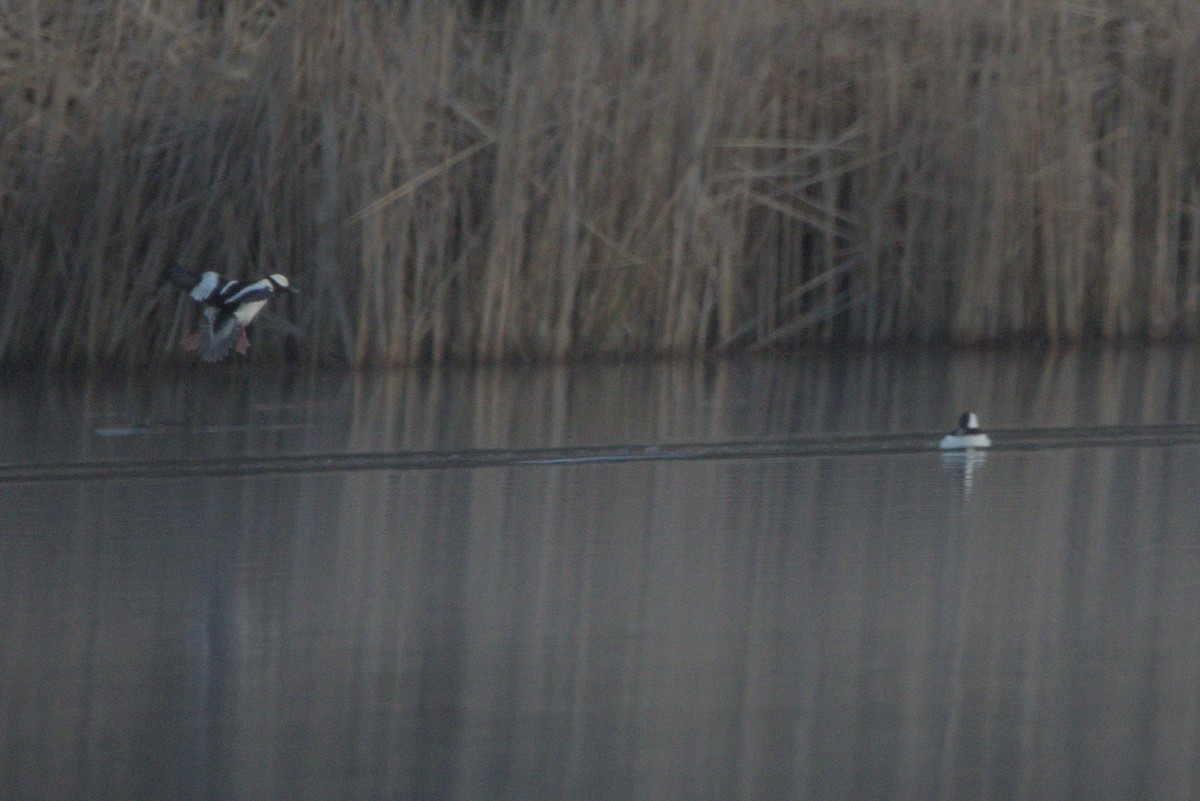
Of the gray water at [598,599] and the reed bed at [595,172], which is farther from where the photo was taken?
the reed bed at [595,172]

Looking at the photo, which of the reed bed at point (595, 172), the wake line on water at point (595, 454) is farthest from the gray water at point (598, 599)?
the reed bed at point (595, 172)

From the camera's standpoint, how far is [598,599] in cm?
489

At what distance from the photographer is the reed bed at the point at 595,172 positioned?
9.04 metres

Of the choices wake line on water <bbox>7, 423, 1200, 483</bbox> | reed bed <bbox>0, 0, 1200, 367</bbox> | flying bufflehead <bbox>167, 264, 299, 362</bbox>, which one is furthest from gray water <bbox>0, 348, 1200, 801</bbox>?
reed bed <bbox>0, 0, 1200, 367</bbox>

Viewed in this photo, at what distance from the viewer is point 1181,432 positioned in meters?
7.33

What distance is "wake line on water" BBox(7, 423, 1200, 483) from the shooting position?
6742 mm

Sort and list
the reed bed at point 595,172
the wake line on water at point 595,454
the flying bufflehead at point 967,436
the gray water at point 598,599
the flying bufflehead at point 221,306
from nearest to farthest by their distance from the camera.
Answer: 1. the gray water at point 598,599
2. the wake line on water at point 595,454
3. the flying bufflehead at point 967,436
4. the flying bufflehead at point 221,306
5. the reed bed at point 595,172

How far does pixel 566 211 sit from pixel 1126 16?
301 centimetres

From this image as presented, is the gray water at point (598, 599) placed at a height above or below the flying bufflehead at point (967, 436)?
below

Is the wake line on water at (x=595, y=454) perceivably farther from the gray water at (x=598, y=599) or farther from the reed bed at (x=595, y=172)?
the reed bed at (x=595, y=172)

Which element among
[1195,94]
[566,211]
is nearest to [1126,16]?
[1195,94]

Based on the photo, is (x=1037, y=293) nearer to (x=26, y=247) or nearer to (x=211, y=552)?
(x=26, y=247)

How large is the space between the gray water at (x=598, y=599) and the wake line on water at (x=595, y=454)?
0.02 metres

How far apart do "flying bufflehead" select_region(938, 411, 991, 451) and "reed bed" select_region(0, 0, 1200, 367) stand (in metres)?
2.59
